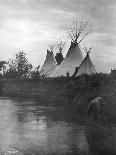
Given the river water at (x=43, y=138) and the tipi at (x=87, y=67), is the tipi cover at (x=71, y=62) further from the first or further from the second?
the river water at (x=43, y=138)

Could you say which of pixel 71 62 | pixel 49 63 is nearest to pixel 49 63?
pixel 49 63

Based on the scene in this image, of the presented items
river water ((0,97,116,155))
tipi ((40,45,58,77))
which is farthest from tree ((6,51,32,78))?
river water ((0,97,116,155))

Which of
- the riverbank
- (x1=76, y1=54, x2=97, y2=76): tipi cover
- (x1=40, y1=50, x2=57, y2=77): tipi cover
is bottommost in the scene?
the riverbank

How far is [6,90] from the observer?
71.2 metres

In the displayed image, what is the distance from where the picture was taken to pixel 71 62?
2427 inches

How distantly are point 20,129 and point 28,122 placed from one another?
336cm

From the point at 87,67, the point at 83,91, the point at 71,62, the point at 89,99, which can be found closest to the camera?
the point at 89,99

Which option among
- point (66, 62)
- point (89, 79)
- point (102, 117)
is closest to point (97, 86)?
point (89, 79)

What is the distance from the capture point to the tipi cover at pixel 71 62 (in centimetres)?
6078

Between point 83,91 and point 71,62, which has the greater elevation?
point 71,62

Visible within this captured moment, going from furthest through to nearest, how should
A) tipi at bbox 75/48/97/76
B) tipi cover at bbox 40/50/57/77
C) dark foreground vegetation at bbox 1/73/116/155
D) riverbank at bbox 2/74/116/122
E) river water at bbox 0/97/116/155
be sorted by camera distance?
tipi cover at bbox 40/50/57/77, tipi at bbox 75/48/97/76, riverbank at bbox 2/74/116/122, dark foreground vegetation at bbox 1/73/116/155, river water at bbox 0/97/116/155

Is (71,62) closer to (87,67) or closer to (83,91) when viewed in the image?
(87,67)

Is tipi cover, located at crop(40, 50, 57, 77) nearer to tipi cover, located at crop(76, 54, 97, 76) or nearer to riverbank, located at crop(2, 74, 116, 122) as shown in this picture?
riverbank, located at crop(2, 74, 116, 122)

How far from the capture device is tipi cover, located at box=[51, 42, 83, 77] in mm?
60781
